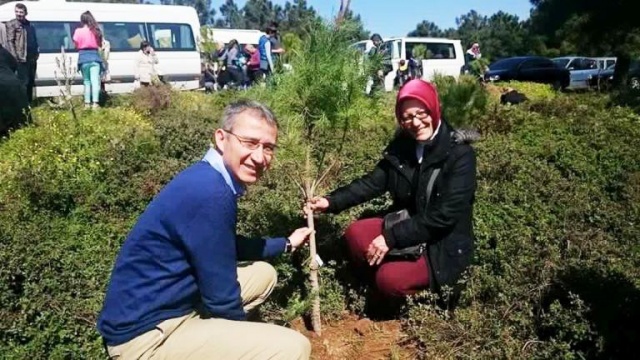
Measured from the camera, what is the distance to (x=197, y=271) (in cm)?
208

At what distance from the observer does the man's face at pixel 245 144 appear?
2.20 meters

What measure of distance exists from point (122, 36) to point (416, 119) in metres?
12.2

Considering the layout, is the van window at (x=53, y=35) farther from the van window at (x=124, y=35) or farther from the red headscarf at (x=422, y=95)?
the red headscarf at (x=422, y=95)

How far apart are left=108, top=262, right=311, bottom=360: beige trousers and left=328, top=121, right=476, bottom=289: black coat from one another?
109 cm

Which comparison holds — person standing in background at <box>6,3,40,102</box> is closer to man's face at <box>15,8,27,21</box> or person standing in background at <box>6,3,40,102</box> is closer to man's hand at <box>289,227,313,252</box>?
man's face at <box>15,8,27,21</box>

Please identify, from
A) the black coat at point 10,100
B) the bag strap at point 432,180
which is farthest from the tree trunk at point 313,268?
the black coat at point 10,100

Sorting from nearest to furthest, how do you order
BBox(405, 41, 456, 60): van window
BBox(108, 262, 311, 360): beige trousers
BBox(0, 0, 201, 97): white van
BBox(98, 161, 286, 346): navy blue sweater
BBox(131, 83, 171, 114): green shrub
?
BBox(98, 161, 286, 346): navy blue sweater
BBox(108, 262, 311, 360): beige trousers
BBox(131, 83, 171, 114): green shrub
BBox(0, 0, 201, 97): white van
BBox(405, 41, 456, 60): van window

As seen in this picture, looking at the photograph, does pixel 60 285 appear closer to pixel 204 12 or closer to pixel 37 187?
pixel 37 187

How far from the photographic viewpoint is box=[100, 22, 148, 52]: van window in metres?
13.5

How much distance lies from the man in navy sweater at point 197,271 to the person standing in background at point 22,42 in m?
6.96

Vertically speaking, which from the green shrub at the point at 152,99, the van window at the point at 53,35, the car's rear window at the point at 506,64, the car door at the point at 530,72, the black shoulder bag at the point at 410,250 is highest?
the van window at the point at 53,35

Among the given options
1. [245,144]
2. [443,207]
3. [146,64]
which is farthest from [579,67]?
[245,144]

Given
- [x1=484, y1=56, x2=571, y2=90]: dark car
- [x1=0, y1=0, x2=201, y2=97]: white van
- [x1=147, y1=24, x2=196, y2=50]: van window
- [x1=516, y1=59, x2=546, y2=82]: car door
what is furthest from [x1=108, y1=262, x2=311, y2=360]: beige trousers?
[x1=516, y1=59, x2=546, y2=82]: car door

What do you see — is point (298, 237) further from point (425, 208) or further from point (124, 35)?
point (124, 35)
